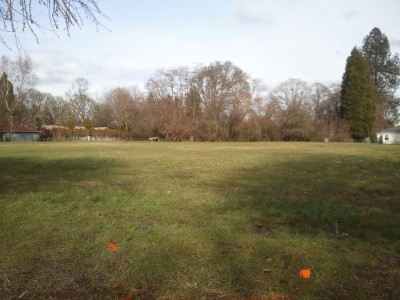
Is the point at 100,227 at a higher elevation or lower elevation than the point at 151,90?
lower

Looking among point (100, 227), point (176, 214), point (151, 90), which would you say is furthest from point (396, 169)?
point (151, 90)

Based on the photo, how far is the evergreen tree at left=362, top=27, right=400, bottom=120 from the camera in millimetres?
71000

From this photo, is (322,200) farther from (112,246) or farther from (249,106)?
(249,106)

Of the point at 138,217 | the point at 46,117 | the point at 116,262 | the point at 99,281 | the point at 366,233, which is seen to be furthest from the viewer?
the point at 46,117

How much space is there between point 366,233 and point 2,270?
487 cm

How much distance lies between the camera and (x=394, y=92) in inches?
2886

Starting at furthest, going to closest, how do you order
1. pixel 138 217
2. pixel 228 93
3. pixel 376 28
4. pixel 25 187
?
1. pixel 376 28
2. pixel 228 93
3. pixel 25 187
4. pixel 138 217

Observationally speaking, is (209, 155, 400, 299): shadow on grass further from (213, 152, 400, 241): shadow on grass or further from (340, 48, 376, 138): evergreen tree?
(340, 48, 376, 138): evergreen tree

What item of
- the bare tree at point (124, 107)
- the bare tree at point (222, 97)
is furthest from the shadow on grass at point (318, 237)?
the bare tree at point (124, 107)

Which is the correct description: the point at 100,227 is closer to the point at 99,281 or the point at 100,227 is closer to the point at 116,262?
the point at 116,262

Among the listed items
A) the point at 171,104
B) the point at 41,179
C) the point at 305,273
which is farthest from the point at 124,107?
the point at 305,273

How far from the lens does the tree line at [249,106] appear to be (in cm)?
6262

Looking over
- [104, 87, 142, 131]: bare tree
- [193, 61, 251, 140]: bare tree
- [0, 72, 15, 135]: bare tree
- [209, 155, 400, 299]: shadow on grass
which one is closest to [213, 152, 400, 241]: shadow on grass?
[209, 155, 400, 299]: shadow on grass

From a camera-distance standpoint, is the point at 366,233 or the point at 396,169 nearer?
the point at 366,233
